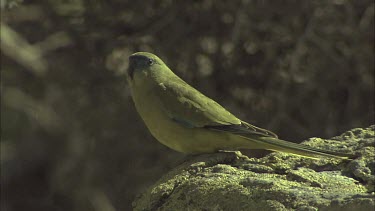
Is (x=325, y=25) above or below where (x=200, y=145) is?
above

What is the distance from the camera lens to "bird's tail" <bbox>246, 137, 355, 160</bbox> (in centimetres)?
454

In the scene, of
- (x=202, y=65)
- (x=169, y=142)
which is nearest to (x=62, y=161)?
(x=202, y=65)

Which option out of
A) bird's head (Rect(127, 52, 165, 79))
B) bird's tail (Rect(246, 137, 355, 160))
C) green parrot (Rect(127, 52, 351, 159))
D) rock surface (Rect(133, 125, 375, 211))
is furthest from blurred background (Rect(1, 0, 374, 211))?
rock surface (Rect(133, 125, 375, 211))

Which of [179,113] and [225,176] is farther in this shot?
[179,113]

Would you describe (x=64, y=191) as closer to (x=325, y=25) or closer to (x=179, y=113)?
(x=325, y=25)

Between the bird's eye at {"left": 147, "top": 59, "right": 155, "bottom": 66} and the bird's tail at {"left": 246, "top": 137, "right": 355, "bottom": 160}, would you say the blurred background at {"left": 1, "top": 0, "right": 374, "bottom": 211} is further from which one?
the bird's tail at {"left": 246, "top": 137, "right": 355, "bottom": 160}

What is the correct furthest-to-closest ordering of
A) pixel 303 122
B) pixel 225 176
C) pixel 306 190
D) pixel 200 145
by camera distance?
pixel 303 122 < pixel 200 145 < pixel 225 176 < pixel 306 190

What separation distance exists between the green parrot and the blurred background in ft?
10.8

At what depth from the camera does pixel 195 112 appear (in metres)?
5.37

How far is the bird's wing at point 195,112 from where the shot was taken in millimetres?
5238

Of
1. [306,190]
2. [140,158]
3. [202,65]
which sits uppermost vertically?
[202,65]

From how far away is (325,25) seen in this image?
9.02 m

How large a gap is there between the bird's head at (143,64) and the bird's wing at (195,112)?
0.20 metres

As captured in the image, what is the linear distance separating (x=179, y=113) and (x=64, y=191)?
427 centimetres
